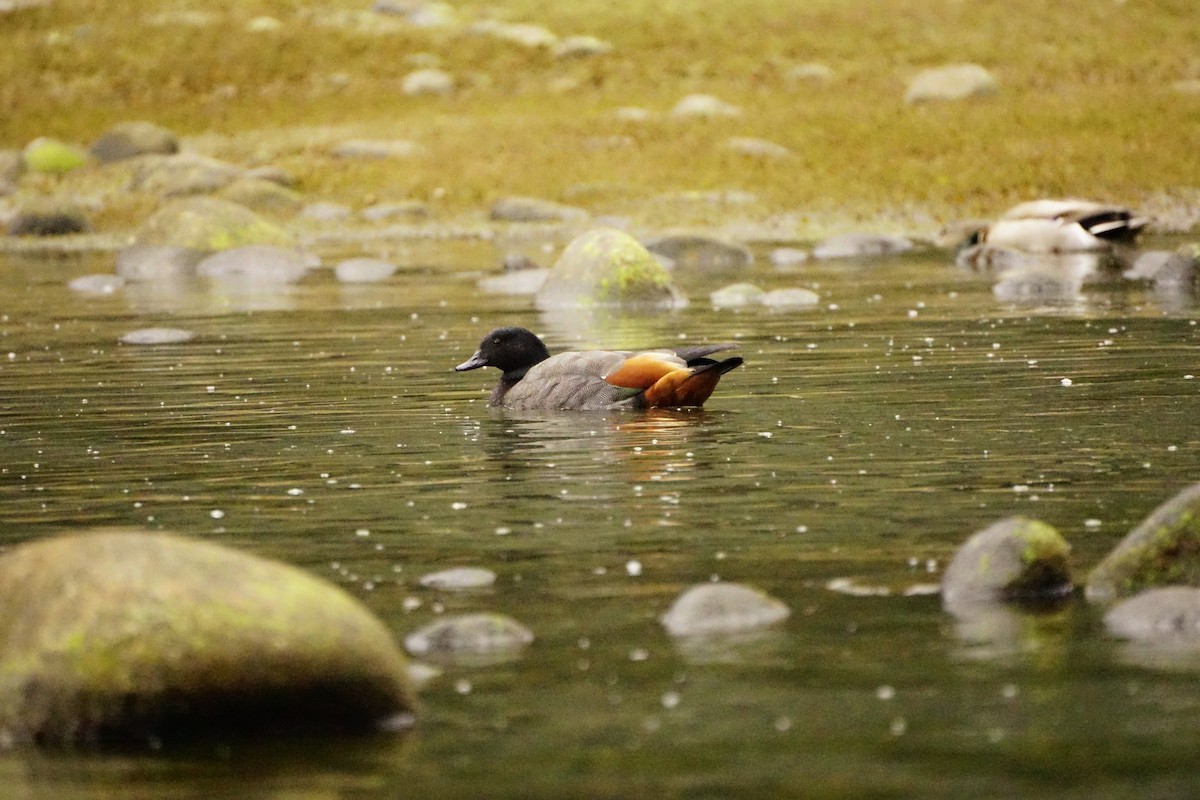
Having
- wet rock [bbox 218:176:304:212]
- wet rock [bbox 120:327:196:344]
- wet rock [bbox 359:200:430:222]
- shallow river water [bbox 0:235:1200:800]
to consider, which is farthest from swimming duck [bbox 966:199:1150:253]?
wet rock [bbox 218:176:304:212]

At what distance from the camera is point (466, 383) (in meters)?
15.0

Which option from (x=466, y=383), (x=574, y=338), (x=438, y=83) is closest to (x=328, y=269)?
(x=574, y=338)

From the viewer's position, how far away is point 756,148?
3922cm

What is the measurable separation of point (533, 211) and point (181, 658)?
30977mm

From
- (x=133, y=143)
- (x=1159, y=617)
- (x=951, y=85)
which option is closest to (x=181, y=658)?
(x=1159, y=617)

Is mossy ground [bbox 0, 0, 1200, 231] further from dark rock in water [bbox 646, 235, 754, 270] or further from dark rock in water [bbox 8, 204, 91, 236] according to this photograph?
dark rock in water [bbox 646, 235, 754, 270]

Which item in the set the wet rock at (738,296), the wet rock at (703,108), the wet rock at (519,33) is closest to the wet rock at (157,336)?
the wet rock at (738,296)

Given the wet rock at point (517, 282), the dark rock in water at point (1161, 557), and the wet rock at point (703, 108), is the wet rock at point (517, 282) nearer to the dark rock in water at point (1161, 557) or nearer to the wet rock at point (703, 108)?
the dark rock in water at point (1161, 557)

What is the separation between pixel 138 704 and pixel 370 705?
24.9 inches

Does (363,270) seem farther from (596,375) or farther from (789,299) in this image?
(596,375)

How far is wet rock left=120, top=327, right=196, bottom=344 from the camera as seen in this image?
18734mm

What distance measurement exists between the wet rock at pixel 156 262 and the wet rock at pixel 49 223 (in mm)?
8182

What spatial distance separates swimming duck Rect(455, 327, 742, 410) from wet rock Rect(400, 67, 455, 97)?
3724cm

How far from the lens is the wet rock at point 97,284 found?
25.9m
